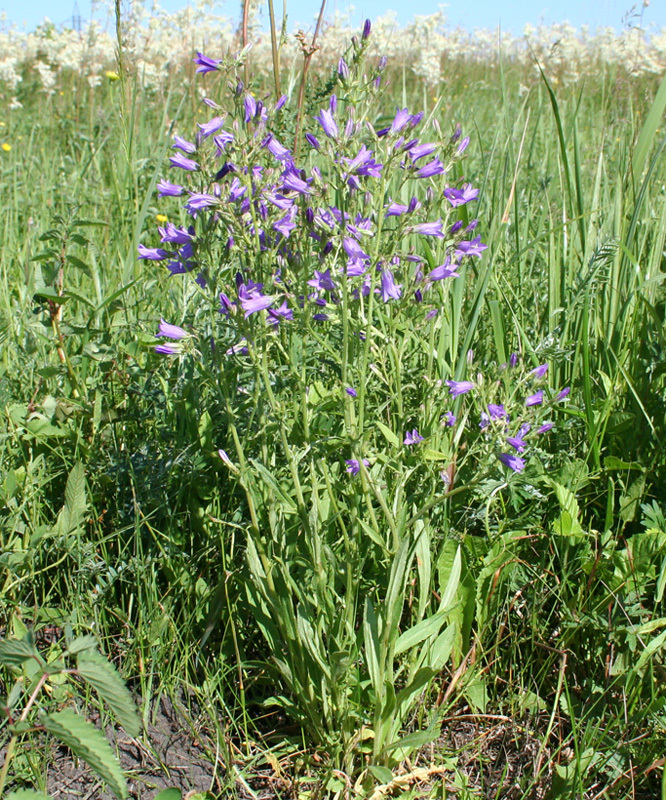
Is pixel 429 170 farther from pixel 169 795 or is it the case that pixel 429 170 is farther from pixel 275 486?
pixel 169 795

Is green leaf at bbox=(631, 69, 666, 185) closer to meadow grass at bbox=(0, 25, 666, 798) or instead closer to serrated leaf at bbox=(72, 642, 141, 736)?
meadow grass at bbox=(0, 25, 666, 798)

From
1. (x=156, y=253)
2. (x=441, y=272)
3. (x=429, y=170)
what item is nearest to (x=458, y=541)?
(x=441, y=272)

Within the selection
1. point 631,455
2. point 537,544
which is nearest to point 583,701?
point 537,544

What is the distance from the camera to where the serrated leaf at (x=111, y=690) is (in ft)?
3.15

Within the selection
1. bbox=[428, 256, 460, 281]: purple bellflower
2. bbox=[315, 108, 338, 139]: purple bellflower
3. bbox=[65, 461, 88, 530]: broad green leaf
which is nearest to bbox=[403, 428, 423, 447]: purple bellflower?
bbox=[428, 256, 460, 281]: purple bellflower

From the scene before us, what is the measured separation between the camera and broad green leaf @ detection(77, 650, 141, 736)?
960 millimetres

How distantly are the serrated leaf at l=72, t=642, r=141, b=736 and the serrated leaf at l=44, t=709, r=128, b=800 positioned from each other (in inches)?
1.6

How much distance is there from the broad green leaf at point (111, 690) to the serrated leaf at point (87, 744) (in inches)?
1.6

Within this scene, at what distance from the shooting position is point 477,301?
1.88m

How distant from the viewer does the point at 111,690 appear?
97 cm

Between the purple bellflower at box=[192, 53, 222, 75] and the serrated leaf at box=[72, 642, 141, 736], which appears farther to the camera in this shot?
the purple bellflower at box=[192, 53, 222, 75]

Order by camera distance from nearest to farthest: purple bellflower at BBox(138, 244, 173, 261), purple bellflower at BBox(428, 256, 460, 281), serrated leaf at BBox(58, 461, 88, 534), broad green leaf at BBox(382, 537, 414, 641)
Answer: broad green leaf at BBox(382, 537, 414, 641) < purple bellflower at BBox(138, 244, 173, 261) < purple bellflower at BBox(428, 256, 460, 281) < serrated leaf at BBox(58, 461, 88, 534)

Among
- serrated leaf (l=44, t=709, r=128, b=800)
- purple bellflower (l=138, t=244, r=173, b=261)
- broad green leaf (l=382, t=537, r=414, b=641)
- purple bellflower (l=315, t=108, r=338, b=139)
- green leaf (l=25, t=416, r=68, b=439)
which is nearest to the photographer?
serrated leaf (l=44, t=709, r=128, b=800)

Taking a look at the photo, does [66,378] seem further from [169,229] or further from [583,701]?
[583,701]
